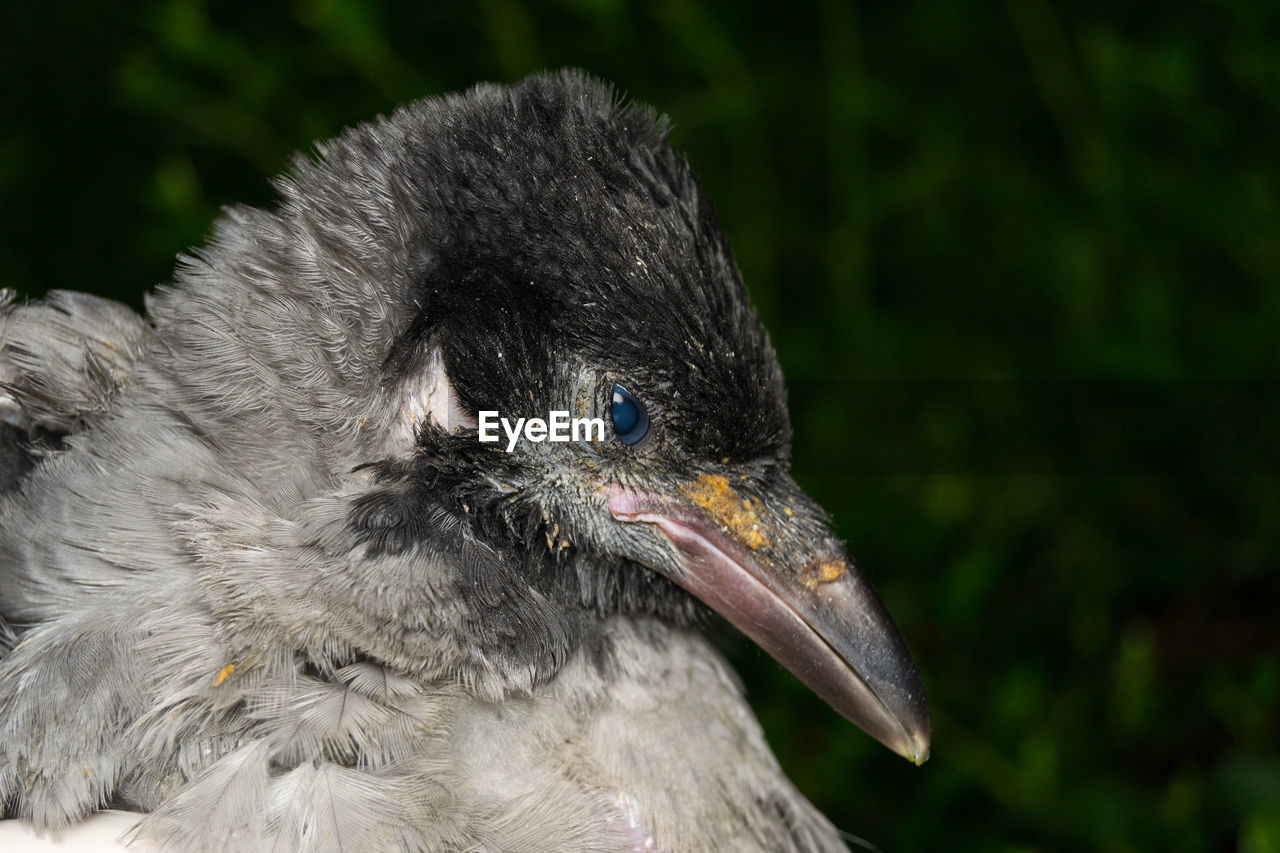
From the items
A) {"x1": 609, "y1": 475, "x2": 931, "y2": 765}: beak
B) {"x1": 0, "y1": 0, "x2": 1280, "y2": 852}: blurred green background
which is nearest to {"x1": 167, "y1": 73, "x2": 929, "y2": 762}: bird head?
{"x1": 609, "y1": 475, "x2": 931, "y2": 765}: beak

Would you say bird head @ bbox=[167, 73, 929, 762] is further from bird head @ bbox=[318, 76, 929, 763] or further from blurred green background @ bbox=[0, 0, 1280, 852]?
blurred green background @ bbox=[0, 0, 1280, 852]

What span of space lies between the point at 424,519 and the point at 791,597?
0.48 meters

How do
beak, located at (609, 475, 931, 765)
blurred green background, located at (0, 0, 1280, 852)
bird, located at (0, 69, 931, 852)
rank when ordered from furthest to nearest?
blurred green background, located at (0, 0, 1280, 852) < beak, located at (609, 475, 931, 765) < bird, located at (0, 69, 931, 852)

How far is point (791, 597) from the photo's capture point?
1538 mm

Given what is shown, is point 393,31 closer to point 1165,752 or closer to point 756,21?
point 756,21

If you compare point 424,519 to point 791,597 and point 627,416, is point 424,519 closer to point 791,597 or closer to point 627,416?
point 627,416

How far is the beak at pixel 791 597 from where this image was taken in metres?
1.53

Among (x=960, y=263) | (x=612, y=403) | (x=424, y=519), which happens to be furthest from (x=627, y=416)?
(x=960, y=263)

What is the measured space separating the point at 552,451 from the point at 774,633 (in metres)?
0.38

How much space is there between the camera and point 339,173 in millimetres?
1516

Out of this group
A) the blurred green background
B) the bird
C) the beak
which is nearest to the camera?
the bird

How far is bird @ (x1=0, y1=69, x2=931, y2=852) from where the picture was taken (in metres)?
1.35

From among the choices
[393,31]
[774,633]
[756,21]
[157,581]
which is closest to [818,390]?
[756,21]

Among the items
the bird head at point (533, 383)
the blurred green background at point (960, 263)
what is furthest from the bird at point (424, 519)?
the blurred green background at point (960, 263)
